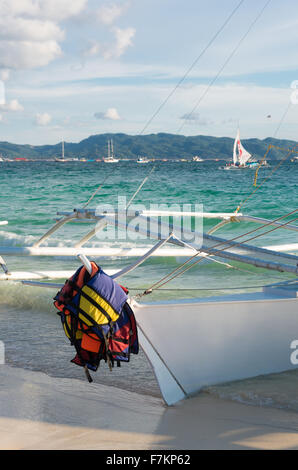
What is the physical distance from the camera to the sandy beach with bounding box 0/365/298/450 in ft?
8.05

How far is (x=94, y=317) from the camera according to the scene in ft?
7.88

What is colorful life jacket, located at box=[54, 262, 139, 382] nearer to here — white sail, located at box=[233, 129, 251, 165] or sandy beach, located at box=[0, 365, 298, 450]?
sandy beach, located at box=[0, 365, 298, 450]

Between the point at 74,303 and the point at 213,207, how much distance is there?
13784 millimetres

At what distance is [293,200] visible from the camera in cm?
1677

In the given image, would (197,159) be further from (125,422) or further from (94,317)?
(94,317)

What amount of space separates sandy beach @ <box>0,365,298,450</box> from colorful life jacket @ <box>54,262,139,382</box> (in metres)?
0.36

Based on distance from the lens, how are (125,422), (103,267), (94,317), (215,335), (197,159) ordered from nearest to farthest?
(94,317) < (125,422) < (215,335) < (103,267) < (197,159)

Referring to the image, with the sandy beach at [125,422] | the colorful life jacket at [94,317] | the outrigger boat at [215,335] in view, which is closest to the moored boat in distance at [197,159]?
the outrigger boat at [215,335]

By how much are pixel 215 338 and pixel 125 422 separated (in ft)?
2.29

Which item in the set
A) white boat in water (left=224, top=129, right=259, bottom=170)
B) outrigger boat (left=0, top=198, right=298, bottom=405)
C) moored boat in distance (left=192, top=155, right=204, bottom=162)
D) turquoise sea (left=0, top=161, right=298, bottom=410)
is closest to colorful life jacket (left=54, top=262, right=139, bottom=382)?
outrigger boat (left=0, top=198, right=298, bottom=405)

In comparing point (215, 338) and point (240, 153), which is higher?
point (240, 153)

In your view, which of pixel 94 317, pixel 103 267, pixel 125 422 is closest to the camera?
pixel 94 317

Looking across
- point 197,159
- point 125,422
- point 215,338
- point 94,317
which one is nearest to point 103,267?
point 215,338

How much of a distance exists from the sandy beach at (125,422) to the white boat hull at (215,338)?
5.9 inches
